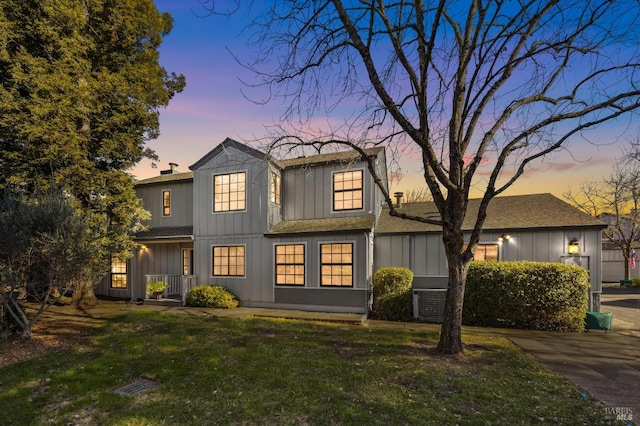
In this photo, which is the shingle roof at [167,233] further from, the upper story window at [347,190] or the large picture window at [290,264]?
the upper story window at [347,190]

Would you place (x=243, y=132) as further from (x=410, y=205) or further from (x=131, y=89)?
(x=410, y=205)

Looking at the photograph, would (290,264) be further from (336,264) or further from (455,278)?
(455,278)

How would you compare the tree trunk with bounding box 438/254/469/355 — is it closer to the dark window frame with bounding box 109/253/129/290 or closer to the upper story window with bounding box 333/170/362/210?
the upper story window with bounding box 333/170/362/210

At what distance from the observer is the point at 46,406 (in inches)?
185

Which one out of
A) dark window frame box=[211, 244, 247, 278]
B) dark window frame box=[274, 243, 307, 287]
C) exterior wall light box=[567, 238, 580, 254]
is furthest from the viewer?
dark window frame box=[211, 244, 247, 278]

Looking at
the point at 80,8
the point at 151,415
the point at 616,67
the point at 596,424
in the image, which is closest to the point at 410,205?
the point at 616,67

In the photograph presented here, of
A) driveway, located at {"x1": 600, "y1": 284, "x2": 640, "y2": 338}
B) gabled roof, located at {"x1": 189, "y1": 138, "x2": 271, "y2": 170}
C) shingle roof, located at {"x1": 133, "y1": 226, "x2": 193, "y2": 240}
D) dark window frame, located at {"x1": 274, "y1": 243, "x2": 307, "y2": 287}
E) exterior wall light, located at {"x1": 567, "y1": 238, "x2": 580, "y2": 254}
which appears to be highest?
gabled roof, located at {"x1": 189, "y1": 138, "x2": 271, "y2": 170}

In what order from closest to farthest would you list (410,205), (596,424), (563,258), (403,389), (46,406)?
(596,424), (46,406), (403,389), (563,258), (410,205)

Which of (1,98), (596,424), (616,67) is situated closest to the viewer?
(596,424)

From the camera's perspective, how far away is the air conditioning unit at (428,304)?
10664mm

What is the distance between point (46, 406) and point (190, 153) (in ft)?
31.6

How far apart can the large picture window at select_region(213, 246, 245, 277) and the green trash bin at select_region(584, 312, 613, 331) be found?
11867 millimetres

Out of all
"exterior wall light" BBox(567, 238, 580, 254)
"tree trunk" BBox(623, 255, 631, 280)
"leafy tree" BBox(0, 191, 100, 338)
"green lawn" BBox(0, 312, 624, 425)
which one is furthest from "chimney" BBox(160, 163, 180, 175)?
"tree trunk" BBox(623, 255, 631, 280)

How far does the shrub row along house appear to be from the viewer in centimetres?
1153
